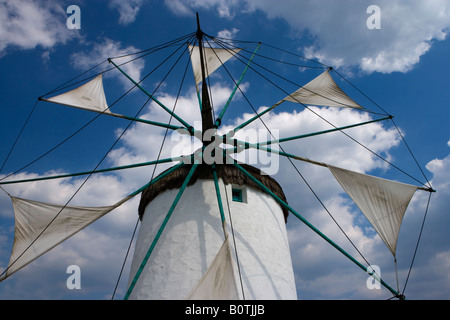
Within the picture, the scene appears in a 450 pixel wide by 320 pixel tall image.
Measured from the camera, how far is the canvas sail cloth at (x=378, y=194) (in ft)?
26.9

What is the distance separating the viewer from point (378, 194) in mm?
8305

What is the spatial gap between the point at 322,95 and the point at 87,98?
7262mm

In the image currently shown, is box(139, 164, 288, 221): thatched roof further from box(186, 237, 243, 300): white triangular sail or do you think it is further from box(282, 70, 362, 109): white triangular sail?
box(282, 70, 362, 109): white triangular sail

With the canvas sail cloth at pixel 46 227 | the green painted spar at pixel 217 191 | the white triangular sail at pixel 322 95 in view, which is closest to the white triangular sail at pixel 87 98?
the canvas sail cloth at pixel 46 227

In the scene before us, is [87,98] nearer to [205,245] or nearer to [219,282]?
[205,245]

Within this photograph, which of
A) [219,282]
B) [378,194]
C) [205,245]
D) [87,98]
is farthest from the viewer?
[87,98]

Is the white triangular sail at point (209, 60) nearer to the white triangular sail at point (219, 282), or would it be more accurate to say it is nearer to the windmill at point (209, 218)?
the windmill at point (209, 218)

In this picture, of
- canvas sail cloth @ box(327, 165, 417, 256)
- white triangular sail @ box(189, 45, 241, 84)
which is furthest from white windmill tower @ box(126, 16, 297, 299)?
white triangular sail @ box(189, 45, 241, 84)

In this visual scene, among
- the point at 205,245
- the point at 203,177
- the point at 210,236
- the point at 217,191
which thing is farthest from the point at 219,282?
the point at 203,177

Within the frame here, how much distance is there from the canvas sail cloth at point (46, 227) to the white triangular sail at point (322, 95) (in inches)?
246

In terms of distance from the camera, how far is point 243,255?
6.58 meters
